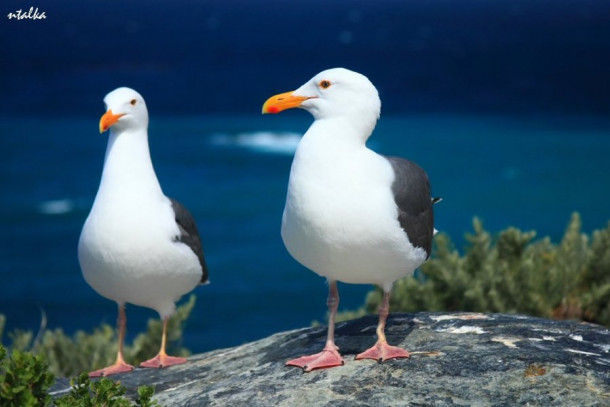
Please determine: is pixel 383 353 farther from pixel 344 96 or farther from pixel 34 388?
pixel 34 388

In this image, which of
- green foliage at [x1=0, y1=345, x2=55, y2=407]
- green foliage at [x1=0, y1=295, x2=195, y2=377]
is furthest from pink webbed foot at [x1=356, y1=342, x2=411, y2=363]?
green foliage at [x1=0, y1=295, x2=195, y2=377]

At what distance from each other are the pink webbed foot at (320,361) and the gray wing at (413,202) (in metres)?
0.71

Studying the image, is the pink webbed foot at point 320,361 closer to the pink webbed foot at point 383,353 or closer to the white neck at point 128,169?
the pink webbed foot at point 383,353

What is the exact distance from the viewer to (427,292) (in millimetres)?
7711

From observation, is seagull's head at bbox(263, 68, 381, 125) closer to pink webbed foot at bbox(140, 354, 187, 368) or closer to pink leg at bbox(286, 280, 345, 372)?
pink leg at bbox(286, 280, 345, 372)

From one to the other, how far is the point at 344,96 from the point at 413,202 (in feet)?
2.15

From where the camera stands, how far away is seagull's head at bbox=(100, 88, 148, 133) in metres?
5.50

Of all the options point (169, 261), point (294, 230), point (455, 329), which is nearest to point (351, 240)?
point (294, 230)

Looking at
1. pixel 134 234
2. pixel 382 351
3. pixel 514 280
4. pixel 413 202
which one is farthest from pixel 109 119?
pixel 514 280

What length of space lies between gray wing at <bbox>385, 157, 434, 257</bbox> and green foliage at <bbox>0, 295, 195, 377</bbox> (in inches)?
131

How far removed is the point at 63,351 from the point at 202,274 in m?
2.77

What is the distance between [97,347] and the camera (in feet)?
25.2

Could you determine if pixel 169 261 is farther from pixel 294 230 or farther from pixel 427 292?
pixel 427 292

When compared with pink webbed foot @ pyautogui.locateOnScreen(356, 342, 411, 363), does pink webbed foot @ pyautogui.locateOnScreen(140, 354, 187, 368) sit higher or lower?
lower
